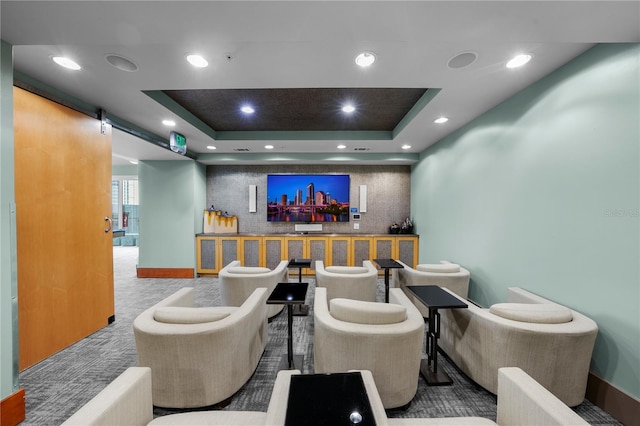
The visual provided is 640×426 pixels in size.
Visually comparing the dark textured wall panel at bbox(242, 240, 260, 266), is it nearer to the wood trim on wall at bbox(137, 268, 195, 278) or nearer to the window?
the wood trim on wall at bbox(137, 268, 195, 278)

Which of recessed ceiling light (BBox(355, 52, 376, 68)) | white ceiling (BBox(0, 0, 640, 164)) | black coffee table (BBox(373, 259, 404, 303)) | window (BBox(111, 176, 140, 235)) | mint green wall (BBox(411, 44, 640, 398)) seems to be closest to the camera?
white ceiling (BBox(0, 0, 640, 164))

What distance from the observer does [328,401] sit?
115 centimetres

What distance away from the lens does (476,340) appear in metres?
2.07

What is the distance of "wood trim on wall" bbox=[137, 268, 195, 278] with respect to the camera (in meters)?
5.48

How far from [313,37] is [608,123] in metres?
2.25

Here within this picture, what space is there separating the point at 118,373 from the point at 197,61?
2.81 m

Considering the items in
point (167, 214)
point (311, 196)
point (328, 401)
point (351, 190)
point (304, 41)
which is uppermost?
point (304, 41)

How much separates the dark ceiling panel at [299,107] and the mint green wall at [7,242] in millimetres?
1509

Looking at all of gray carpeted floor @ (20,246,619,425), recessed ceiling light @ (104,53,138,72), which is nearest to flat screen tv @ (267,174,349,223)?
gray carpeted floor @ (20,246,619,425)

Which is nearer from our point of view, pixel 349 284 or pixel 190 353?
pixel 190 353

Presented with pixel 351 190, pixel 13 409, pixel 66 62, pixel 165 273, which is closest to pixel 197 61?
pixel 66 62

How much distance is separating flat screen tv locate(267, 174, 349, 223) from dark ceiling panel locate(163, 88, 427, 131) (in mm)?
1571

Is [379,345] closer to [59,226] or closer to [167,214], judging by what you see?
[59,226]

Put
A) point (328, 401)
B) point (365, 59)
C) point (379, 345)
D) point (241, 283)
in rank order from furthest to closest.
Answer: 1. point (241, 283)
2. point (365, 59)
3. point (379, 345)
4. point (328, 401)
